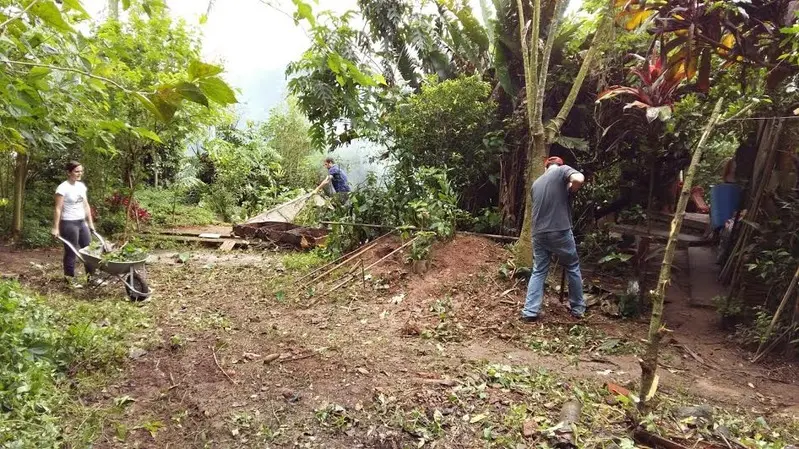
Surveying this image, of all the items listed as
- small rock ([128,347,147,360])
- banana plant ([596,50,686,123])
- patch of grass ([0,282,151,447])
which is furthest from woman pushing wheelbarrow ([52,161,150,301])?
banana plant ([596,50,686,123])

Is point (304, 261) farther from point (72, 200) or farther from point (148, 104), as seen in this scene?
point (148, 104)

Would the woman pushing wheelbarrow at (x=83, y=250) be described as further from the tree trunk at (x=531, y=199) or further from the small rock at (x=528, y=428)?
the small rock at (x=528, y=428)

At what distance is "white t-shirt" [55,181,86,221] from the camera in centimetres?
583

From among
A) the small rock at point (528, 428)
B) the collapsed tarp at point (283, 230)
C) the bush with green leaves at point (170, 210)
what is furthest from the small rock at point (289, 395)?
the bush with green leaves at point (170, 210)

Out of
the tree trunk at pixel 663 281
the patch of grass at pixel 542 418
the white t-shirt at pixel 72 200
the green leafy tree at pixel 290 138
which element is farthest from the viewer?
the green leafy tree at pixel 290 138

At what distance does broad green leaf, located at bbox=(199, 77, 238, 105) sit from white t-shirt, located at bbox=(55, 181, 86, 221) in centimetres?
585

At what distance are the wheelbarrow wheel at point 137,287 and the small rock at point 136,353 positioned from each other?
1511 millimetres

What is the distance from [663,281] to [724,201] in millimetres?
4151

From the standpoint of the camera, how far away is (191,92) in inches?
46.5

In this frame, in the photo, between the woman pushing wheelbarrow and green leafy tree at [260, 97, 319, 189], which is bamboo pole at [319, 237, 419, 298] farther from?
green leafy tree at [260, 97, 319, 189]

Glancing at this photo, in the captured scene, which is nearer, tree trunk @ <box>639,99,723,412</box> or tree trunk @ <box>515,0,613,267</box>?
tree trunk @ <box>639,99,723,412</box>

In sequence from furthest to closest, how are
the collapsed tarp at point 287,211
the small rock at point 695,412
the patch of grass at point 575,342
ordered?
the collapsed tarp at point 287,211 < the patch of grass at point 575,342 < the small rock at point 695,412

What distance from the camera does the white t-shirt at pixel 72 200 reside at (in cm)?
583

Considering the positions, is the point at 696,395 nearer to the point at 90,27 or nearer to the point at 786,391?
the point at 786,391
